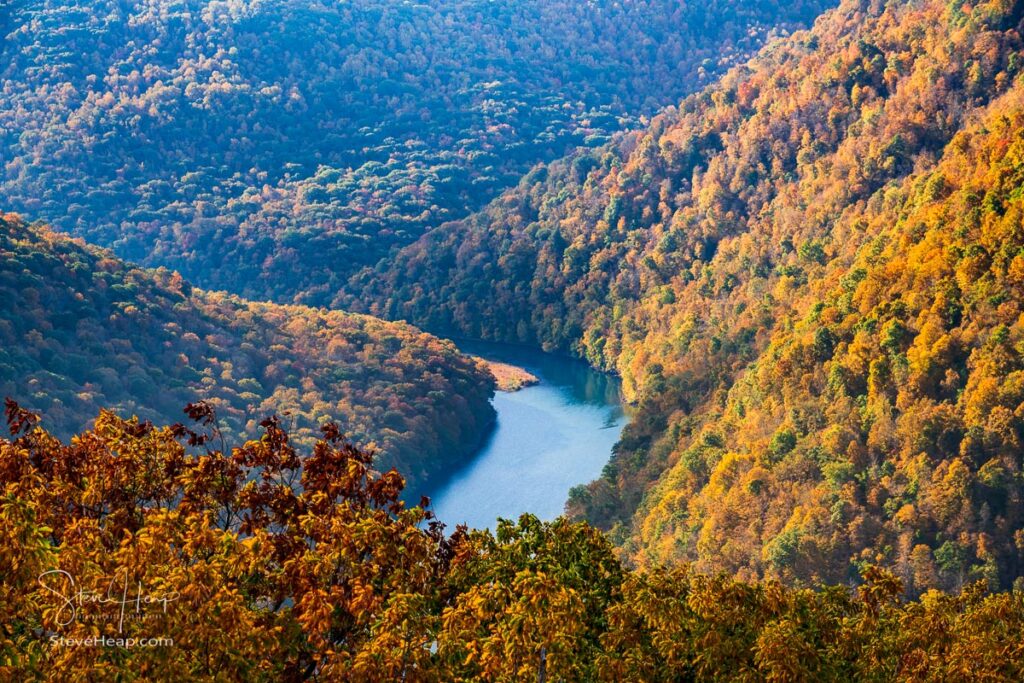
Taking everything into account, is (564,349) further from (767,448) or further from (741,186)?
(767,448)

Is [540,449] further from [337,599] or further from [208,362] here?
[337,599]

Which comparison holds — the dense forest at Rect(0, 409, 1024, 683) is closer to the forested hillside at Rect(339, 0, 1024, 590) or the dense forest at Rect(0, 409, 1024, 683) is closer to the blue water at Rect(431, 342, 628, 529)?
the forested hillside at Rect(339, 0, 1024, 590)

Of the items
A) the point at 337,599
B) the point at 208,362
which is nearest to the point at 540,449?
A: the point at 208,362

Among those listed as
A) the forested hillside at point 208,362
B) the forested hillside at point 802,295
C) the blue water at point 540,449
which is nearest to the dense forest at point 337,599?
the forested hillside at point 802,295

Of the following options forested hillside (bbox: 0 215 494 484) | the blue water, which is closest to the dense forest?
the blue water

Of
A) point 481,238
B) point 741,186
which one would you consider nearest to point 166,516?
point 741,186
